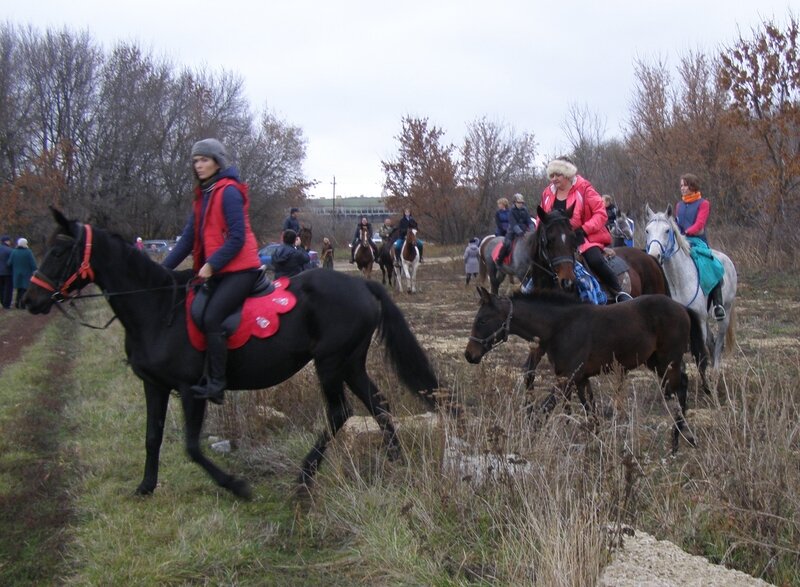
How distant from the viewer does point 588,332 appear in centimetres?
702

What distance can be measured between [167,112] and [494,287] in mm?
41356

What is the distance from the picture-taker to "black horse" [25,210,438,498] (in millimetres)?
5957

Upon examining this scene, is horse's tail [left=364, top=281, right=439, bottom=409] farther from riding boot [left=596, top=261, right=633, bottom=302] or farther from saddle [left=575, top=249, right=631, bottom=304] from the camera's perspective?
riding boot [left=596, top=261, right=633, bottom=302]

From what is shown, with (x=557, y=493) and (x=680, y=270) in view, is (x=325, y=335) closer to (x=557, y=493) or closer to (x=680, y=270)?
(x=557, y=493)

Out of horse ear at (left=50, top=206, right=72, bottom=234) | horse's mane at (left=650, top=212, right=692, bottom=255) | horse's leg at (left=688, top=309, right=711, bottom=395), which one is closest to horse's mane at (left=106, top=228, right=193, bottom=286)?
horse ear at (left=50, top=206, right=72, bottom=234)

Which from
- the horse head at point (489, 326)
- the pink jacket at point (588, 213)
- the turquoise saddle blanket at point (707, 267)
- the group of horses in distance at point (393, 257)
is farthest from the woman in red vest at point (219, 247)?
the group of horses in distance at point (393, 257)

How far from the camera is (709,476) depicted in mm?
4559

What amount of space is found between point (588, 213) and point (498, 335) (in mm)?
2416

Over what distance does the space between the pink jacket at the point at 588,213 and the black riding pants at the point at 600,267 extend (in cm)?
6

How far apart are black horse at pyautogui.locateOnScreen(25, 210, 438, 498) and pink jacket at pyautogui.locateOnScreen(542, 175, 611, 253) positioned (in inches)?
124

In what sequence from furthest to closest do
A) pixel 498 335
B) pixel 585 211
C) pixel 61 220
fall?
pixel 585 211
pixel 498 335
pixel 61 220

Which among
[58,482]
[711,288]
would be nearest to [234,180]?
[58,482]

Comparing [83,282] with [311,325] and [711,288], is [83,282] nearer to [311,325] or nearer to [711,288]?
[311,325]

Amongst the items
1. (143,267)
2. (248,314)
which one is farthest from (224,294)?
(143,267)
